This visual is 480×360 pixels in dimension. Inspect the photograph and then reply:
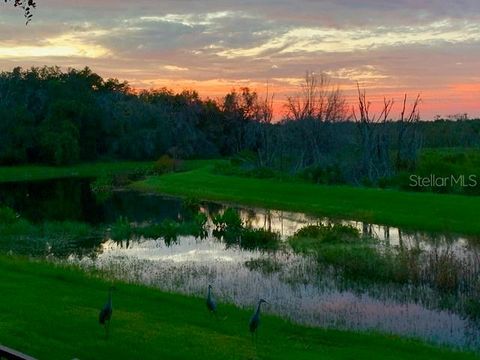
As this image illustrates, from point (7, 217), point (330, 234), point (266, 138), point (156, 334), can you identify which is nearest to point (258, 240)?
point (330, 234)

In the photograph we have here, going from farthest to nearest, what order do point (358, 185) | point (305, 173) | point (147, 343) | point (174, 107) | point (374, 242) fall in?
1. point (174, 107)
2. point (305, 173)
3. point (358, 185)
4. point (374, 242)
5. point (147, 343)

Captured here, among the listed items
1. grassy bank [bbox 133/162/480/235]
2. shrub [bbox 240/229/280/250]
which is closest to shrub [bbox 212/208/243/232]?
shrub [bbox 240/229/280/250]

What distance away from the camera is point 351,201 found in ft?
133

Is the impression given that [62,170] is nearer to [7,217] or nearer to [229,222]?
[7,217]

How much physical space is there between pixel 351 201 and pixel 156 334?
2900 centimetres

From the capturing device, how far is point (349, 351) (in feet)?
42.4

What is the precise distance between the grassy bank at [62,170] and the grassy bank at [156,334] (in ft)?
213

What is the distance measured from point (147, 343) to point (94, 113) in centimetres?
9137

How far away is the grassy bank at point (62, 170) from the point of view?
81.4 meters

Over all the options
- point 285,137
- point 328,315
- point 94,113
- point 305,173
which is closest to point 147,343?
point 328,315

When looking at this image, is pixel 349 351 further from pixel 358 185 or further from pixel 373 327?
pixel 358 185

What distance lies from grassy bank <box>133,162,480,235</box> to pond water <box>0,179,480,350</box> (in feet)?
4.92

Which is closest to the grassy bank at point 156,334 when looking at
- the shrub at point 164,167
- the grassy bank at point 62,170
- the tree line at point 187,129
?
the tree line at point 187,129

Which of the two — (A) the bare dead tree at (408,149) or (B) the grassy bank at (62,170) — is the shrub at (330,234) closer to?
(A) the bare dead tree at (408,149)
